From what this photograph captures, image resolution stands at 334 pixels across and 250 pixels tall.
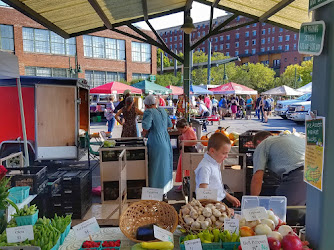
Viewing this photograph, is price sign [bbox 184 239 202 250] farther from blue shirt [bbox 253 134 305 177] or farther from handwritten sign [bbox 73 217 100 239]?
blue shirt [bbox 253 134 305 177]

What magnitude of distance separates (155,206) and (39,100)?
546 centimetres

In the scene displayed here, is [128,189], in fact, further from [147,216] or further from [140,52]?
[140,52]

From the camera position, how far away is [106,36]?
30219 millimetres

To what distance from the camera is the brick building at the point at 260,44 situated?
242 feet

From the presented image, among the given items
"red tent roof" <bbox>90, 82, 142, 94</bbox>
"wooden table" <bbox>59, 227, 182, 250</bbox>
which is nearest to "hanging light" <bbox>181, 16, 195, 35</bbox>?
"wooden table" <bbox>59, 227, 182, 250</bbox>

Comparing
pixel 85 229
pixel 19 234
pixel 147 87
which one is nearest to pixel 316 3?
pixel 85 229

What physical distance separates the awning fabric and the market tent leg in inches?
157

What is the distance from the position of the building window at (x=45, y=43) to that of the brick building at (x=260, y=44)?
5263 cm

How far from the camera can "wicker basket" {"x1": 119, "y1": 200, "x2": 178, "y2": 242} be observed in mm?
2499

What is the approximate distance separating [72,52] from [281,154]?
2845 centimetres

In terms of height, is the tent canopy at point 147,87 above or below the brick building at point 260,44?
below

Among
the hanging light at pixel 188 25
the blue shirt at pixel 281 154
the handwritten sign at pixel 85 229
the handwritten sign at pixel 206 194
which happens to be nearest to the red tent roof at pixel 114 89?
the hanging light at pixel 188 25

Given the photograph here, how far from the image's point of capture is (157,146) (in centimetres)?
490

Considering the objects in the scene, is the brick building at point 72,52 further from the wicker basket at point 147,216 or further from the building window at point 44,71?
the wicker basket at point 147,216
